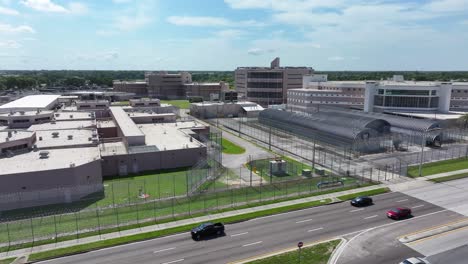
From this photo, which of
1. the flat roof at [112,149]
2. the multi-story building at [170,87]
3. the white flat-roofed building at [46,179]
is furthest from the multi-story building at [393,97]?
the multi-story building at [170,87]

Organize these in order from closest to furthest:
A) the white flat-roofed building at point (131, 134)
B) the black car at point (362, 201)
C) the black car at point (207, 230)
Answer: the black car at point (207, 230) → the black car at point (362, 201) → the white flat-roofed building at point (131, 134)

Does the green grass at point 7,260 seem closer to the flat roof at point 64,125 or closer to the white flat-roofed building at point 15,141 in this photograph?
the white flat-roofed building at point 15,141

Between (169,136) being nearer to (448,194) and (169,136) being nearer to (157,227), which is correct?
(157,227)

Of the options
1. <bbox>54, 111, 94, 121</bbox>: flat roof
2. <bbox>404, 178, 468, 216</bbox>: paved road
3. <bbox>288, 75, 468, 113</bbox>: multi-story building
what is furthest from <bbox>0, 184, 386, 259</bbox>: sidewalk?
<bbox>288, 75, 468, 113</bbox>: multi-story building

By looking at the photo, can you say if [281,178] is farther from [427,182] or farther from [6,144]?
[6,144]

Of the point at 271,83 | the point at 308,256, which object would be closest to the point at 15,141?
the point at 308,256

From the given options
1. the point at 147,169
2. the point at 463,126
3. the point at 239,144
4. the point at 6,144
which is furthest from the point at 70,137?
the point at 463,126
